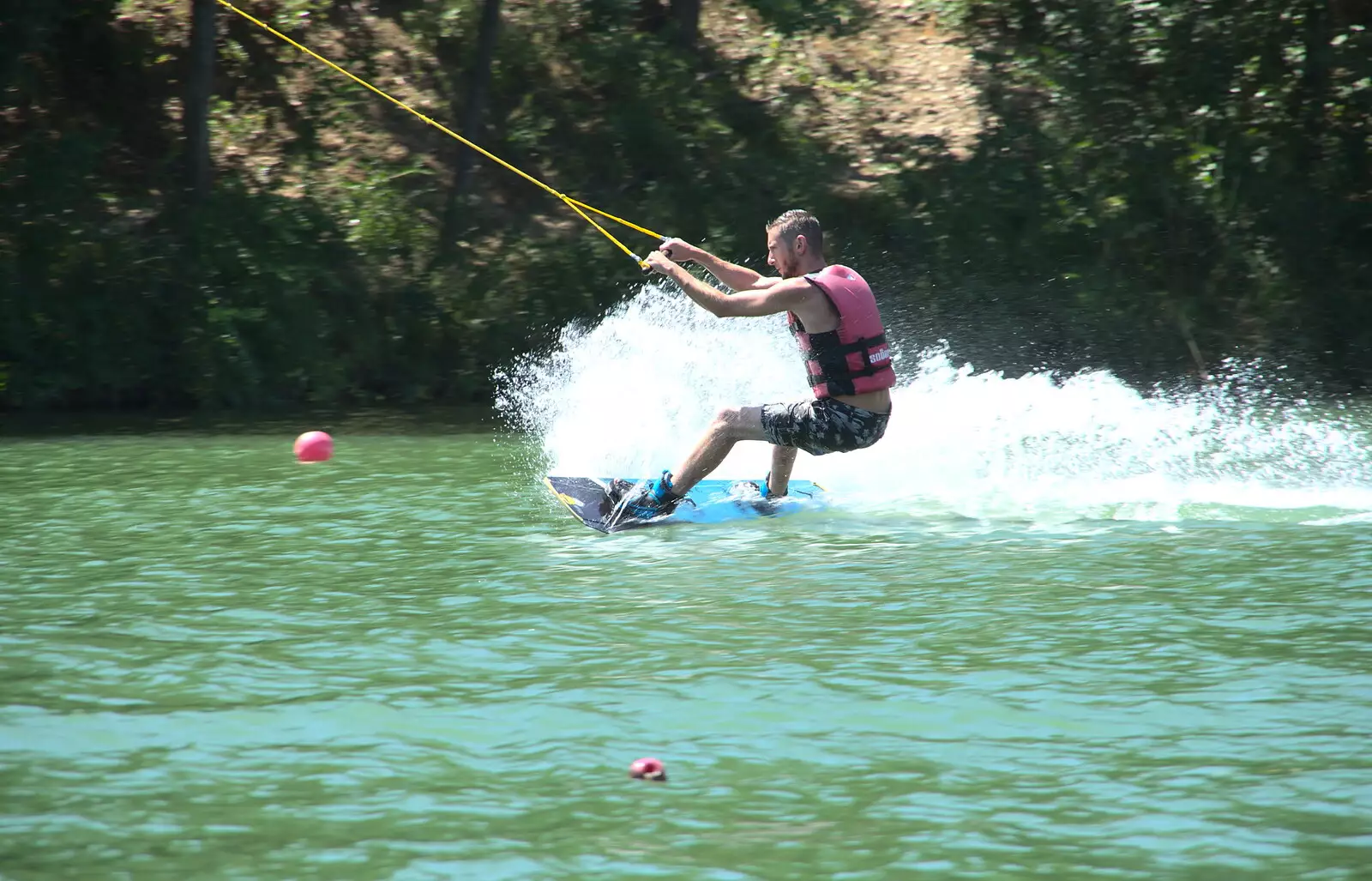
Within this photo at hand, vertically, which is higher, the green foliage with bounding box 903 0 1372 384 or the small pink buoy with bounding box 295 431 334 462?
the green foliage with bounding box 903 0 1372 384

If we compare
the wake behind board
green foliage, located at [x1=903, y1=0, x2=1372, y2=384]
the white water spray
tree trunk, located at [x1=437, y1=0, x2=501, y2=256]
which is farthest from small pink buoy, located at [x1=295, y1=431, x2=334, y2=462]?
green foliage, located at [x1=903, y1=0, x2=1372, y2=384]

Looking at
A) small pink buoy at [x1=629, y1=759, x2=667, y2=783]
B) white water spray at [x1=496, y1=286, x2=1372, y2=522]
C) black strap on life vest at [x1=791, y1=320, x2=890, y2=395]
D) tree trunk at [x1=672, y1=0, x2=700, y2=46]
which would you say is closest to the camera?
small pink buoy at [x1=629, y1=759, x2=667, y2=783]

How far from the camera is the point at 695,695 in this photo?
523 cm

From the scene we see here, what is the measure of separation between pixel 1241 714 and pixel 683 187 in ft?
40.4

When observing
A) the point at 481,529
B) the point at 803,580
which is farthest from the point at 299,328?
the point at 803,580

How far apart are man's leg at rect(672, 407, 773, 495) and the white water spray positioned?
92 cm

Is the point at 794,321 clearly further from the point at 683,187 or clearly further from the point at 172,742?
the point at 683,187

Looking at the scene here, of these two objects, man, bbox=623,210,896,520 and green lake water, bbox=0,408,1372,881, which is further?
man, bbox=623,210,896,520

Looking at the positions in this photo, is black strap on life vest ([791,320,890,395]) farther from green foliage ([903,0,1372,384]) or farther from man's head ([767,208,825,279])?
green foliage ([903,0,1372,384])

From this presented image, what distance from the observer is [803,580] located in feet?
23.1

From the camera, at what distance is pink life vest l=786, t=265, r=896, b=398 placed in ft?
26.9

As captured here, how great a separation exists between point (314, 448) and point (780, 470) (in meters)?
3.75

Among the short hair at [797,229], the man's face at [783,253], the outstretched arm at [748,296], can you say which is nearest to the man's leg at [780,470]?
the outstretched arm at [748,296]

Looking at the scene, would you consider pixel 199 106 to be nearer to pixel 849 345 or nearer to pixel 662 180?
pixel 662 180
